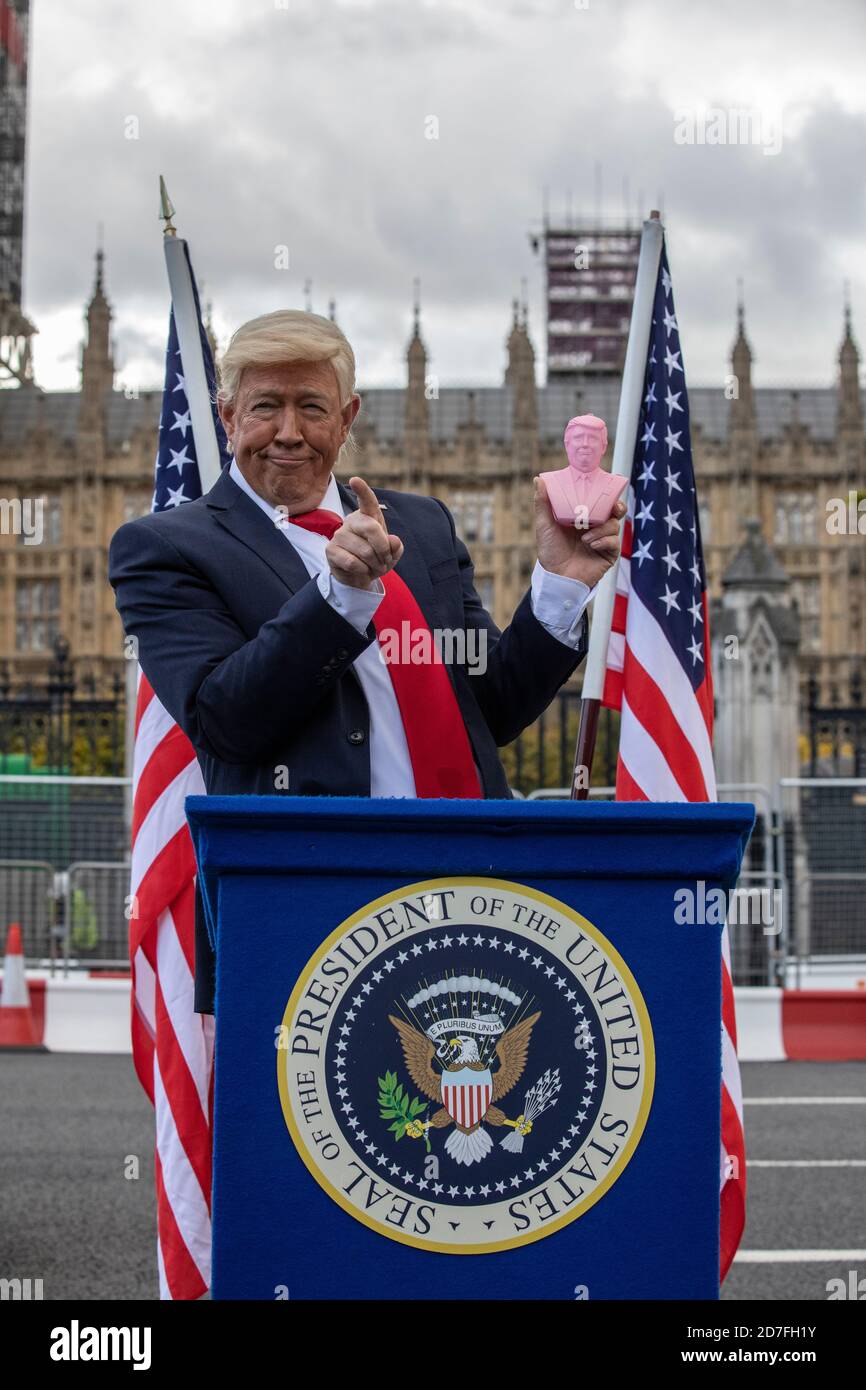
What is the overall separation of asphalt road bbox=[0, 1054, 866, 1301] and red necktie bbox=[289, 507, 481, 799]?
118cm

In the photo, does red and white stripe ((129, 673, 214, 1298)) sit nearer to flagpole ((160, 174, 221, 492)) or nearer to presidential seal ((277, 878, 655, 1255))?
flagpole ((160, 174, 221, 492))

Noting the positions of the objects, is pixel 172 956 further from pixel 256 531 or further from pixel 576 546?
pixel 576 546

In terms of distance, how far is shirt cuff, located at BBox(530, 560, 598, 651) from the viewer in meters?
1.74

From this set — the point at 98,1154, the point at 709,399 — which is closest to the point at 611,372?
the point at 709,399

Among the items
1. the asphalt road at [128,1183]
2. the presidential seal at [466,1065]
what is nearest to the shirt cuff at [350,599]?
the presidential seal at [466,1065]

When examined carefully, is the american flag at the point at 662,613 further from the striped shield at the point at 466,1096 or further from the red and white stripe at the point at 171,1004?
the striped shield at the point at 466,1096

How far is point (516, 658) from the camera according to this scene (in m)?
1.83

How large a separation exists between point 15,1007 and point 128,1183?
3052 mm

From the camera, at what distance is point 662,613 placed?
3023 millimetres

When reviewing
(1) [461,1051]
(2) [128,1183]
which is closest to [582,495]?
(1) [461,1051]

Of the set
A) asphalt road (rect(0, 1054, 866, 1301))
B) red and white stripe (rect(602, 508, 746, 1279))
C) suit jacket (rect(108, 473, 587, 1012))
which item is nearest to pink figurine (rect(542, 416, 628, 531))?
suit jacket (rect(108, 473, 587, 1012))

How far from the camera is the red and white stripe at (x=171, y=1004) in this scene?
7.45 ft
